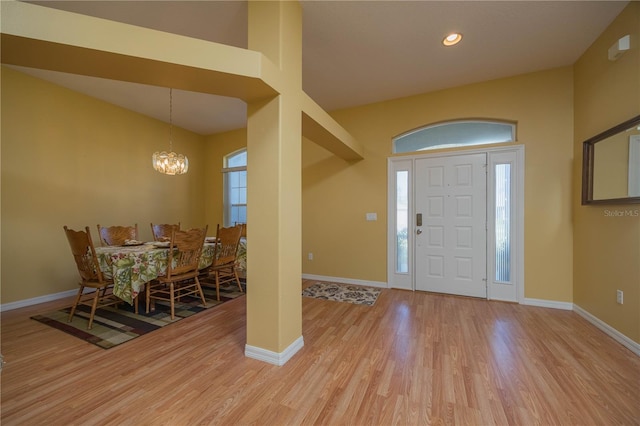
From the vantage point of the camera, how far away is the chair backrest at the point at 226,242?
333 cm

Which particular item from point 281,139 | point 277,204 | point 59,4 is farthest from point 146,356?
point 59,4

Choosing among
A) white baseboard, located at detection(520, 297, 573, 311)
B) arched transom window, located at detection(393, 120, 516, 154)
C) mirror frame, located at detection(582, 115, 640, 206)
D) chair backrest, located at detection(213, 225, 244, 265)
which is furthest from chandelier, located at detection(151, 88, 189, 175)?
white baseboard, located at detection(520, 297, 573, 311)

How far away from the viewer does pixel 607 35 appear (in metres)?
2.35

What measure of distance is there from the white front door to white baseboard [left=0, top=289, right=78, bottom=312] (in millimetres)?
5011

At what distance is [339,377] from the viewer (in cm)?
176

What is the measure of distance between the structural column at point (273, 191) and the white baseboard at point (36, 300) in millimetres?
3262

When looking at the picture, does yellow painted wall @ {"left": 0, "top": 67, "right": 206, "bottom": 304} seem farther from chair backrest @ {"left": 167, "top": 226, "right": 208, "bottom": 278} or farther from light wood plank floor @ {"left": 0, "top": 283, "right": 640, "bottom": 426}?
chair backrest @ {"left": 167, "top": 226, "right": 208, "bottom": 278}

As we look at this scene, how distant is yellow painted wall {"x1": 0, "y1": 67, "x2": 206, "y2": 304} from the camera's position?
3.04m

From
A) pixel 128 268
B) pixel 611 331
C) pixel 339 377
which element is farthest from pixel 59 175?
pixel 611 331

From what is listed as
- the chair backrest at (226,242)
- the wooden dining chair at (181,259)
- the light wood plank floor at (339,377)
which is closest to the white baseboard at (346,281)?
the light wood plank floor at (339,377)

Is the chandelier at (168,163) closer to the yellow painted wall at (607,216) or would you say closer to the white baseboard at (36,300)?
the white baseboard at (36,300)

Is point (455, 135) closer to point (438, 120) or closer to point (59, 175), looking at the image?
point (438, 120)

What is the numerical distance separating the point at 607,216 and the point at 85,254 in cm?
517

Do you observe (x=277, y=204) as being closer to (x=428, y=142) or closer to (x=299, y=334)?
(x=299, y=334)
